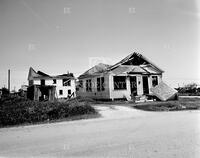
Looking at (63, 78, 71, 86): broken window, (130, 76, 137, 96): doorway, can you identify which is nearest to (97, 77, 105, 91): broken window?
(130, 76, 137, 96): doorway

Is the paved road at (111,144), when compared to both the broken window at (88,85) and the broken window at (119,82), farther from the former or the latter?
the broken window at (88,85)

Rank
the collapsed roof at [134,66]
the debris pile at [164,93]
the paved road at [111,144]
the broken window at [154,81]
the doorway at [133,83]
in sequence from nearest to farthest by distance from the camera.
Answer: the paved road at [111,144] < the debris pile at [164,93] < the collapsed roof at [134,66] < the doorway at [133,83] < the broken window at [154,81]

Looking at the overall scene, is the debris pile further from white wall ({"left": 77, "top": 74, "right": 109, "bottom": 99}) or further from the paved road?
the paved road

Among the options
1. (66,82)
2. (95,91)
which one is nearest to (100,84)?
(95,91)

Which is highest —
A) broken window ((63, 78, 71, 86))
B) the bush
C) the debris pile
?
broken window ((63, 78, 71, 86))

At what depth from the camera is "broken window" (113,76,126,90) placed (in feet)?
79.2

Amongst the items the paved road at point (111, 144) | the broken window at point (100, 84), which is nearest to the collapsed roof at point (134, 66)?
the broken window at point (100, 84)

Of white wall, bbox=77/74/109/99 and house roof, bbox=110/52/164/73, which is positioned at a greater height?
house roof, bbox=110/52/164/73

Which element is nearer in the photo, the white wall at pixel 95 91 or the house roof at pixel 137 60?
the white wall at pixel 95 91

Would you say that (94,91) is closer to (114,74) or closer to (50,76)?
(114,74)

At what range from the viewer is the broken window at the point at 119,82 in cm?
2415

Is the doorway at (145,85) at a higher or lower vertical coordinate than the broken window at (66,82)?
lower

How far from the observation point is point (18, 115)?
36.4ft

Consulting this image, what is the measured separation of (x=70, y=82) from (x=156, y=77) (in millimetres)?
34229
